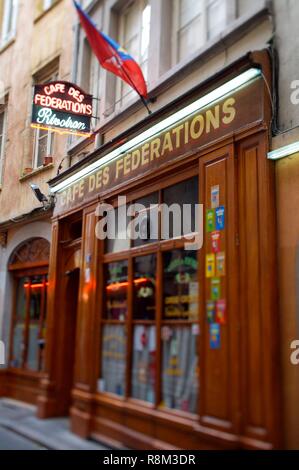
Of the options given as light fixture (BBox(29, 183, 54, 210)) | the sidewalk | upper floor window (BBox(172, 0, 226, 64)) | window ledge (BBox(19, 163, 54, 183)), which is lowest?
the sidewalk

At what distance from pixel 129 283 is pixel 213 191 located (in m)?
2.24

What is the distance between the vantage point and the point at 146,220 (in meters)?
7.34

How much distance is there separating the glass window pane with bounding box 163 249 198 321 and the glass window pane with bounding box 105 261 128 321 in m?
1.03

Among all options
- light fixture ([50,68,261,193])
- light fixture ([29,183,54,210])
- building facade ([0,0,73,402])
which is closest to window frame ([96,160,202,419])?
light fixture ([50,68,261,193])

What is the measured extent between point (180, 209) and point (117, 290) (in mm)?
1844

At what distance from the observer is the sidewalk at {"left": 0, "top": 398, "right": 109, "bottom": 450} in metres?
7.11

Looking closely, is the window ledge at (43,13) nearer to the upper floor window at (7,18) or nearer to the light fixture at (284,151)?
the upper floor window at (7,18)

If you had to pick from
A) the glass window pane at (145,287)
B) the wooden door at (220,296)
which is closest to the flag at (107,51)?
the wooden door at (220,296)

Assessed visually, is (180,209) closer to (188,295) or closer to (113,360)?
(188,295)

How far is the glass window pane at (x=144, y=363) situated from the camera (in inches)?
264

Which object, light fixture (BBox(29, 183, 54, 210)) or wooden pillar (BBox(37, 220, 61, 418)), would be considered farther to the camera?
light fixture (BBox(29, 183, 54, 210))

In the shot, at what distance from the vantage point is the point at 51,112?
29.0 feet

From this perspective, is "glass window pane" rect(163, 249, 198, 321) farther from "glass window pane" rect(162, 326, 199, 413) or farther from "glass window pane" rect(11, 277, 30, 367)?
"glass window pane" rect(11, 277, 30, 367)
